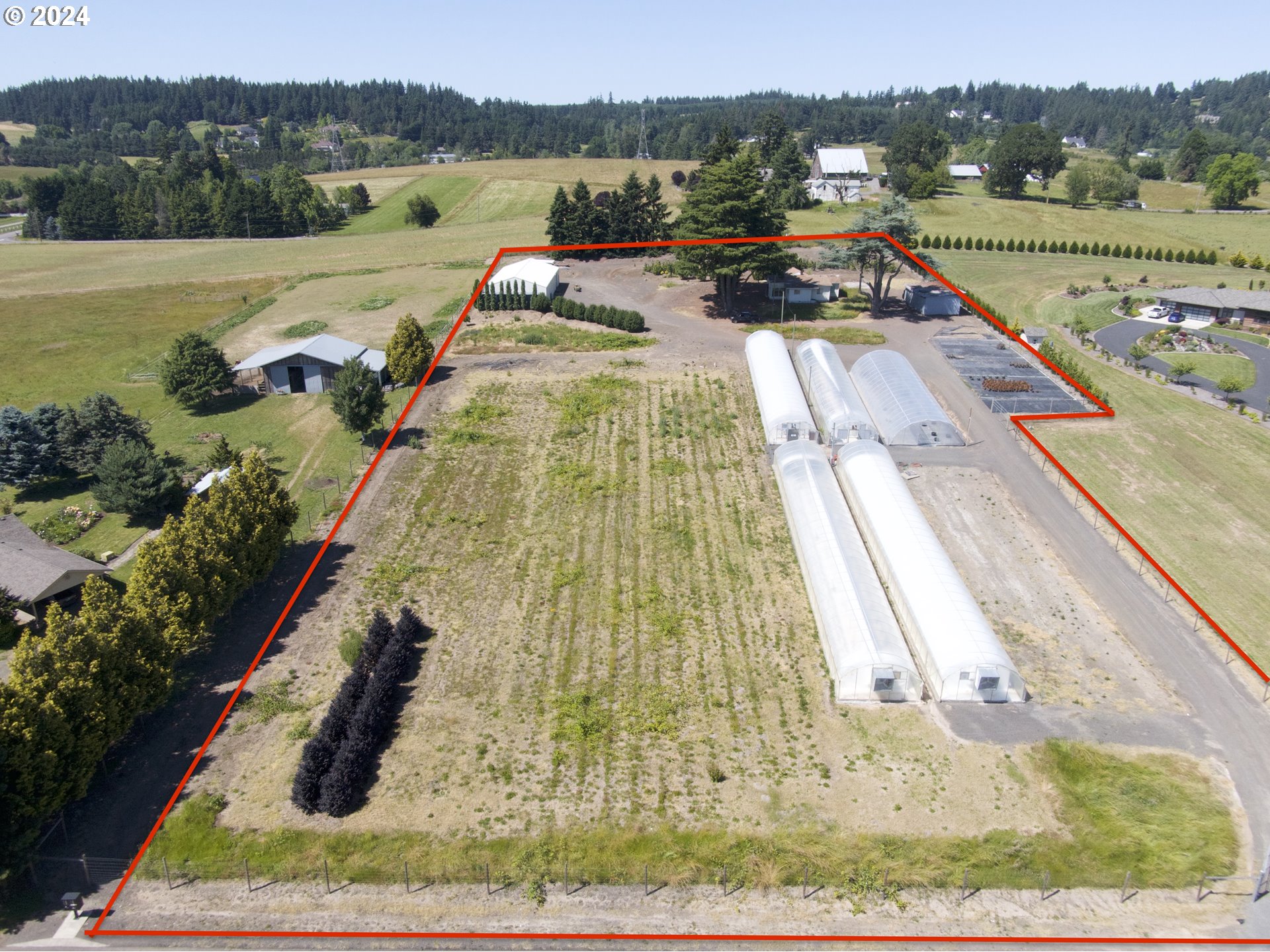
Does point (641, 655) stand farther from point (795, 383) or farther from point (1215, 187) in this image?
point (1215, 187)

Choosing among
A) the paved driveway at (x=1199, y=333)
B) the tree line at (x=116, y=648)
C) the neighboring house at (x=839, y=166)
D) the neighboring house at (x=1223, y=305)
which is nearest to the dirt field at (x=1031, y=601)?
the paved driveway at (x=1199, y=333)

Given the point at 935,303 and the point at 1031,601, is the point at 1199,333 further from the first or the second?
the point at 1031,601

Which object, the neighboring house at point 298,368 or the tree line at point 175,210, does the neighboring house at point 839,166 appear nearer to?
the tree line at point 175,210

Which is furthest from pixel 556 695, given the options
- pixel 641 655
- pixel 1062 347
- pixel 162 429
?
pixel 1062 347

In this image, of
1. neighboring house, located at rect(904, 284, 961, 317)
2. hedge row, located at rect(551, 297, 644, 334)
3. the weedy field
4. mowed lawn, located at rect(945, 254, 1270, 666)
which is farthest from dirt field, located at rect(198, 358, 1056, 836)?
neighboring house, located at rect(904, 284, 961, 317)

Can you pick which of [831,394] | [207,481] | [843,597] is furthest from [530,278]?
[843,597]
